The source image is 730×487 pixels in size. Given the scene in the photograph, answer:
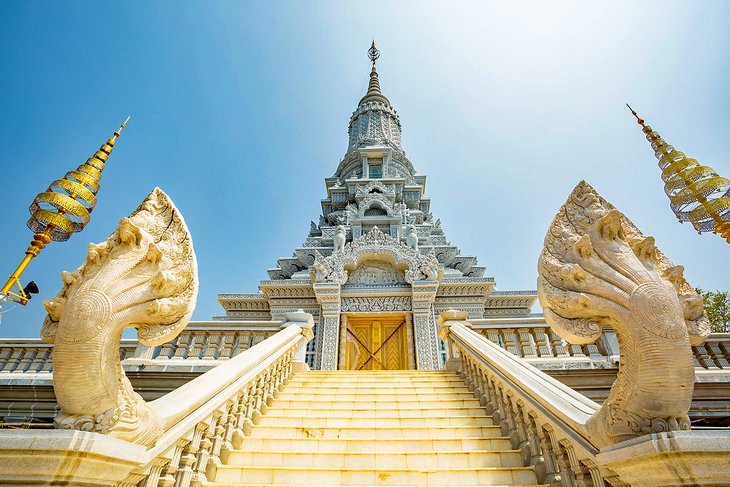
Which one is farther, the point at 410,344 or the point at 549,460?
the point at 410,344

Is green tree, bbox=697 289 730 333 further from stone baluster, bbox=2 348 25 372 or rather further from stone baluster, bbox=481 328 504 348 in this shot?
stone baluster, bbox=2 348 25 372

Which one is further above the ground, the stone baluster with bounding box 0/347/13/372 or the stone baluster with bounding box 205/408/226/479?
the stone baluster with bounding box 0/347/13/372

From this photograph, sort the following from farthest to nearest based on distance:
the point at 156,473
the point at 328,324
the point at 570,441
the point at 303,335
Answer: the point at 328,324
the point at 303,335
the point at 570,441
the point at 156,473

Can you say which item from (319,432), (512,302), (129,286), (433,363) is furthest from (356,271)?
(129,286)

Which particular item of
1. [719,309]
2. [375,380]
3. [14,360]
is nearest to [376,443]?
[375,380]

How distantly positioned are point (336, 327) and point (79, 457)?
906 cm

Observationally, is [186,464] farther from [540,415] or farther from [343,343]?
[343,343]

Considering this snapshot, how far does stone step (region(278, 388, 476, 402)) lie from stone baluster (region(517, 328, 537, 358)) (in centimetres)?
174

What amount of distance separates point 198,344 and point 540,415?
5.72 metres

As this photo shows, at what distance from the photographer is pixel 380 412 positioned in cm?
444

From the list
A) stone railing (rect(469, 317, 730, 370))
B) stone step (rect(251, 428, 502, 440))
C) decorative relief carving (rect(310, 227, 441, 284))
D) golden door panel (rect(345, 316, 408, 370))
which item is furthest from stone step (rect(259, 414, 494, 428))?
decorative relief carving (rect(310, 227, 441, 284))

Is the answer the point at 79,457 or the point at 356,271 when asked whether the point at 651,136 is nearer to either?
the point at 356,271

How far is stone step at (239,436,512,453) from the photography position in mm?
3529

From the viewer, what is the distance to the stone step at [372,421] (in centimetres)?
405
